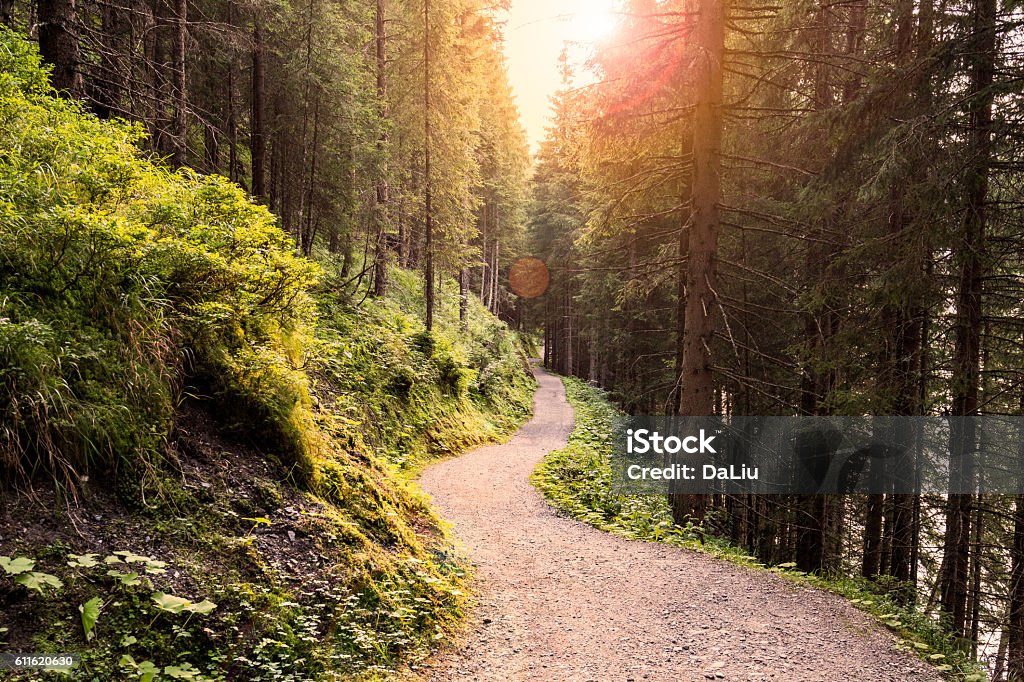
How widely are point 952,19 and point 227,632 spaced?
11.0 metres

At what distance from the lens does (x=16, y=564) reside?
2.64 metres

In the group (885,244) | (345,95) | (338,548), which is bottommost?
(338,548)

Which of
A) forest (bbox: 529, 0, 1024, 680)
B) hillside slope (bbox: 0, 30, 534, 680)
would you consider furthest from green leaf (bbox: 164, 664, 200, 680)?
forest (bbox: 529, 0, 1024, 680)

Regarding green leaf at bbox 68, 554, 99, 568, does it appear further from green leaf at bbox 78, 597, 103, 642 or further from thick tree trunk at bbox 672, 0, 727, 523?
thick tree trunk at bbox 672, 0, 727, 523

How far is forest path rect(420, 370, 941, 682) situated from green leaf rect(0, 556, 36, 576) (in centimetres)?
298

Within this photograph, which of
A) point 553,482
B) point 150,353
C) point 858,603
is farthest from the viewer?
point 553,482

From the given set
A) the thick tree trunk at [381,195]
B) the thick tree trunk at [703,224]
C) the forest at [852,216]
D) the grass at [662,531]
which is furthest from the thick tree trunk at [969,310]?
the thick tree trunk at [381,195]

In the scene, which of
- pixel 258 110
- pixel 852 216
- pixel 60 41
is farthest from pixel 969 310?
pixel 258 110

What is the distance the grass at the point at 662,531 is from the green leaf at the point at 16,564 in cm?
718

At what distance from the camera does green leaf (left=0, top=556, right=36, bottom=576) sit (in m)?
2.60

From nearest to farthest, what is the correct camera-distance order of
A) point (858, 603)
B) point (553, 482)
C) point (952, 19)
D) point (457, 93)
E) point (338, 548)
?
point (338, 548) < point (858, 603) < point (952, 19) < point (553, 482) < point (457, 93)

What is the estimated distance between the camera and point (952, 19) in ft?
22.2

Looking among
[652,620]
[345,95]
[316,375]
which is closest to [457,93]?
[345,95]

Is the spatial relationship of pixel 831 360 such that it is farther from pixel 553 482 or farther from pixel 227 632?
pixel 227 632
